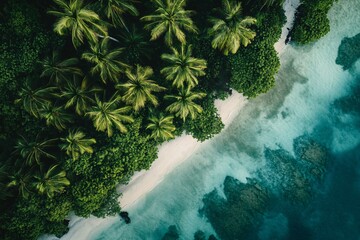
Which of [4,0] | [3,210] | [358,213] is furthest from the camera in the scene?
[358,213]

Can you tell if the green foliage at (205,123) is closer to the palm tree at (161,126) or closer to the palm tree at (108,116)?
the palm tree at (161,126)

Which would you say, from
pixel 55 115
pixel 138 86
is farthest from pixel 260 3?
pixel 55 115

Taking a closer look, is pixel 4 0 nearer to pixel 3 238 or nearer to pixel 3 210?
pixel 3 210

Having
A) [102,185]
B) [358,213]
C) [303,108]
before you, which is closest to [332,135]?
[303,108]

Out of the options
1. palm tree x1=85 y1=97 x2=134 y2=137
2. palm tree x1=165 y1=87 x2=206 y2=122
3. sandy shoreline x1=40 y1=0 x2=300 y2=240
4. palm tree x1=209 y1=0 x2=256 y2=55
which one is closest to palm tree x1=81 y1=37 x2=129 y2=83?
palm tree x1=85 y1=97 x2=134 y2=137

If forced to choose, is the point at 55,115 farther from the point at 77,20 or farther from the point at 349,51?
the point at 349,51

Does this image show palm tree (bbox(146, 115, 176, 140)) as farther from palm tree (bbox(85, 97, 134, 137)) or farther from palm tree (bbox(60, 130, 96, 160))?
palm tree (bbox(60, 130, 96, 160))

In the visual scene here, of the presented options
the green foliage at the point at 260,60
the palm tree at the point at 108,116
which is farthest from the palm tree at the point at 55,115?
the green foliage at the point at 260,60
